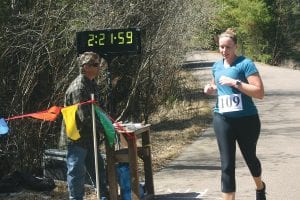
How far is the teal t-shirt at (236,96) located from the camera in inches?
242

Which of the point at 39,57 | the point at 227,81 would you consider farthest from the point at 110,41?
the point at 227,81

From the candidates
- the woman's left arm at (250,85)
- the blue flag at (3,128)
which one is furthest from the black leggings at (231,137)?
the blue flag at (3,128)

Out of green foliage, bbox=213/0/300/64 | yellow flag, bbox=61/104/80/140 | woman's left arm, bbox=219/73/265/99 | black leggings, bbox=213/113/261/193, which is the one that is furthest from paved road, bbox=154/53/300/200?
green foliage, bbox=213/0/300/64

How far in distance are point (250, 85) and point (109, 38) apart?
9.56ft

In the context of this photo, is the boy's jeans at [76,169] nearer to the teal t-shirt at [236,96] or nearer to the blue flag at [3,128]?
the blue flag at [3,128]

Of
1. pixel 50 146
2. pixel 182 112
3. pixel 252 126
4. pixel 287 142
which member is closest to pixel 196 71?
pixel 182 112

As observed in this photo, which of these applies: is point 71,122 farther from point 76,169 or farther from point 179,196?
point 179,196

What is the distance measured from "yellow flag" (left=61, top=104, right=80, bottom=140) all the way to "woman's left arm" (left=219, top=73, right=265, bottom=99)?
5.33ft

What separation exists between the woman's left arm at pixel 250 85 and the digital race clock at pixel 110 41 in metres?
2.67

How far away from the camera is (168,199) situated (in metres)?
7.48

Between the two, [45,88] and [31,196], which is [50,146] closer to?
[45,88]

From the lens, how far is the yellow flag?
6.30 m

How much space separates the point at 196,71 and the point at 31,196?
24.0 metres

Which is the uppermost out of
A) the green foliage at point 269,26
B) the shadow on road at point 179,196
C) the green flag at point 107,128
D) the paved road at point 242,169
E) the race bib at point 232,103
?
the green foliage at point 269,26
